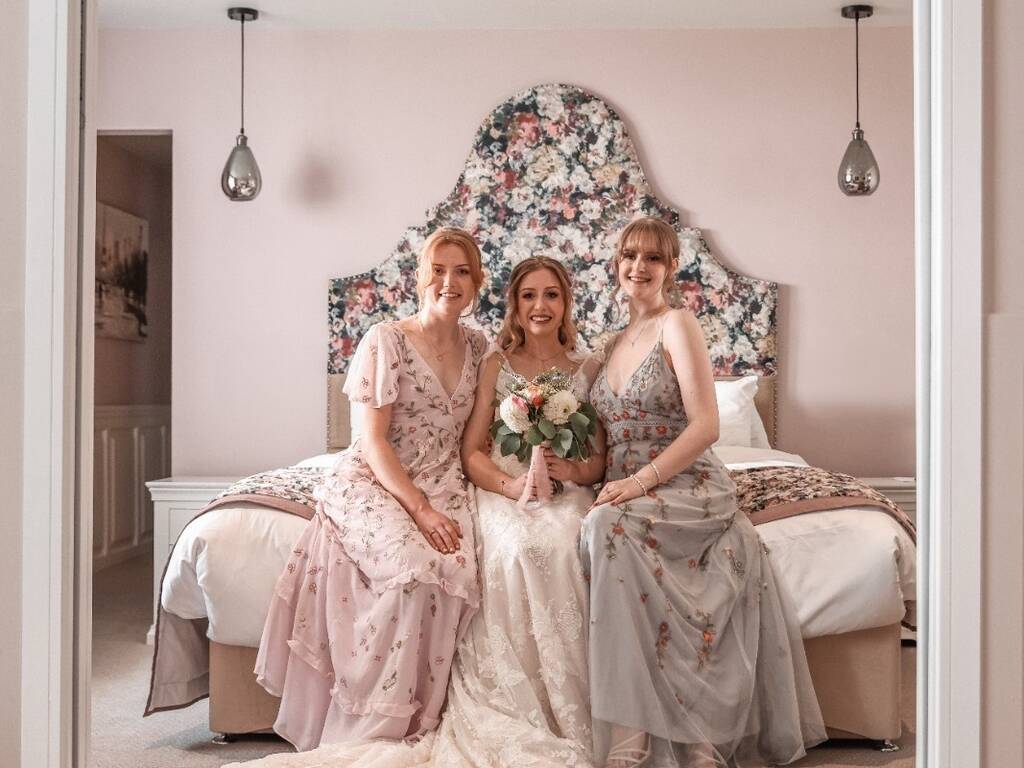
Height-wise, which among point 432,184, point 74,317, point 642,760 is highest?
point 432,184

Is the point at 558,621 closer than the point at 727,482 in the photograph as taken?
Yes

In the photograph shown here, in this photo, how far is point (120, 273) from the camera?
6.14 metres

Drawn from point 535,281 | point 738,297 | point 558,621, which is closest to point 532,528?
point 558,621

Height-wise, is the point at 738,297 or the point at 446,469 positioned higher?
the point at 738,297

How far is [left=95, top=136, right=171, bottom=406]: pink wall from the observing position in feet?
19.6

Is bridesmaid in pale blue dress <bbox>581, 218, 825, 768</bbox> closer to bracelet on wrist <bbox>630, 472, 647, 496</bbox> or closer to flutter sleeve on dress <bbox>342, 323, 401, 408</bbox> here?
bracelet on wrist <bbox>630, 472, 647, 496</bbox>

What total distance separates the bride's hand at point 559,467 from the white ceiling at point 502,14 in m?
2.48

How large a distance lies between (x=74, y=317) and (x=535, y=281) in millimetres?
1625

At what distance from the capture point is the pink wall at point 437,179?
4.82m

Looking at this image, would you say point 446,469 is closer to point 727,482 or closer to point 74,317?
point 727,482

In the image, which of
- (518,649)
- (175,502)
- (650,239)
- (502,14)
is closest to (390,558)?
(518,649)

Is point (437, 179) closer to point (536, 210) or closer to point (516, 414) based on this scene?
point (536, 210)

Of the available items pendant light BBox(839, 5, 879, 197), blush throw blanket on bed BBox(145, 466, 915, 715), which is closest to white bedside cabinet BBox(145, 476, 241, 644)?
blush throw blanket on bed BBox(145, 466, 915, 715)

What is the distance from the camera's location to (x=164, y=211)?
6.88 meters
